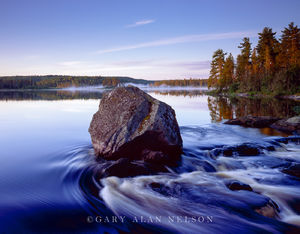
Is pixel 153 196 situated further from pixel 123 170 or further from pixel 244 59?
pixel 244 59

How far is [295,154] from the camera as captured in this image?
8.38 metres

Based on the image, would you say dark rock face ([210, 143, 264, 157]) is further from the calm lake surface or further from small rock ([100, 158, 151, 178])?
small rock ([100, 158, 151, 178])

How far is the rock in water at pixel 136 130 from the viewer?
284 inches


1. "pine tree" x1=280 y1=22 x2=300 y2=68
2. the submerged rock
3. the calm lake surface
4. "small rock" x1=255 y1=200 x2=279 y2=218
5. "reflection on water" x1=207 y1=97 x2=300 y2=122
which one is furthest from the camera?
"pine tree" x1=280 y1=22 x2=300 y2=68

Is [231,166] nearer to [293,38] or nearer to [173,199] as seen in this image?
[173,199]

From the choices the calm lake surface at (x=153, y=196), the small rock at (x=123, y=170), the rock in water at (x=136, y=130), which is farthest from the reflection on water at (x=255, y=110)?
the small rock at (x=123, y=170)

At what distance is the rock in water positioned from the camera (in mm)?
7223

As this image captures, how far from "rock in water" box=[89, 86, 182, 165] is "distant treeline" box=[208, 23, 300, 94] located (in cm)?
4309

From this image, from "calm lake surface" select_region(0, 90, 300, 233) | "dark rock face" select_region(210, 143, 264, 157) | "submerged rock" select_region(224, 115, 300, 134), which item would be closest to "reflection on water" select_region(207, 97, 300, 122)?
"submerged rock" select_region(224, 115, 300, 134)

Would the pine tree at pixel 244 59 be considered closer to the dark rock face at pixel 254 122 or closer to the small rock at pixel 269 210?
the dark rock face at pixel 254 122

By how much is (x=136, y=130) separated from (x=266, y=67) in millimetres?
56914

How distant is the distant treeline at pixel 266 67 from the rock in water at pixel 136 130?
43.1 m

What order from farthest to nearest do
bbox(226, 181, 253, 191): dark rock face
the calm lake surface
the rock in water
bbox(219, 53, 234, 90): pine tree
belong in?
bbox(219, 53, 234, 90): pine tree < the rock in water < bbox(226, 181, 253, 191): dark rock face < the calm lake surface

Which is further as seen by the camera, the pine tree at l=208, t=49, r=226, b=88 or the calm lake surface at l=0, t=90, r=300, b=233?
the pine tree at l=208, t=49, r=226, b=88
